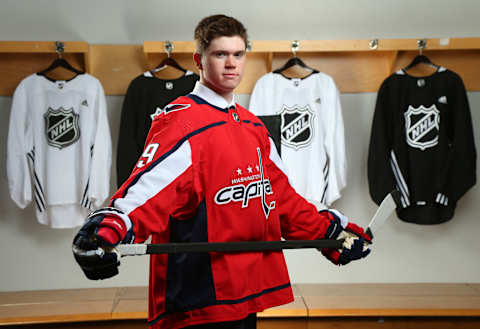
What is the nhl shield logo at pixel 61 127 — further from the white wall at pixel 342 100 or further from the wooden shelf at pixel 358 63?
the wooden shelf at pixel 358 63

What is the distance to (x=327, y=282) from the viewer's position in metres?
2.80

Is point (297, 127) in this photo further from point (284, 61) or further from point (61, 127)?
point (61, 127)

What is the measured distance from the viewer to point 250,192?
120cm

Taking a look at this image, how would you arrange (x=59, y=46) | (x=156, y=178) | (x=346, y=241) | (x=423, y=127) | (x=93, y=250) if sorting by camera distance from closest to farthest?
(x=93, y=250)
(x=156, y=178)
(x=346, y=241)
(x=59, y=46)
(x=423, y=127)

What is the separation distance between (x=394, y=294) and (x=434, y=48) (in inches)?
54.6

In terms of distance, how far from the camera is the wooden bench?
2240 mm

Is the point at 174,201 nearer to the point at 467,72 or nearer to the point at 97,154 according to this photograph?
the point at 97,154

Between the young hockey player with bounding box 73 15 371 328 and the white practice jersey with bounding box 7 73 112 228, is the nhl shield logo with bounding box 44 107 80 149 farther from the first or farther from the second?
the young hockey player with bounding box 73 15 371 328

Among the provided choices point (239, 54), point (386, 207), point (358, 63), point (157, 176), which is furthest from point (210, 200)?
point (358, 63)

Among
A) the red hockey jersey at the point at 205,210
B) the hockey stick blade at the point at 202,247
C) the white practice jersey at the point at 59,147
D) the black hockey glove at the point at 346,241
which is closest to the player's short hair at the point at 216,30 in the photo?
the red hockey jersey at the point at 205,210

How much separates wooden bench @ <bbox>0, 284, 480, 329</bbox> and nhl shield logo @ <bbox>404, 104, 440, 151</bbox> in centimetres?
85

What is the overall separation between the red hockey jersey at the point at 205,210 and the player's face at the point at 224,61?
5 cm

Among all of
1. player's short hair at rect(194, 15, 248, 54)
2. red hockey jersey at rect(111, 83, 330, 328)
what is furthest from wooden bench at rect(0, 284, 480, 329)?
player's short hair at rect(194, 15, 248, 54)

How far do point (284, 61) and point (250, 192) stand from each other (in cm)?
162
